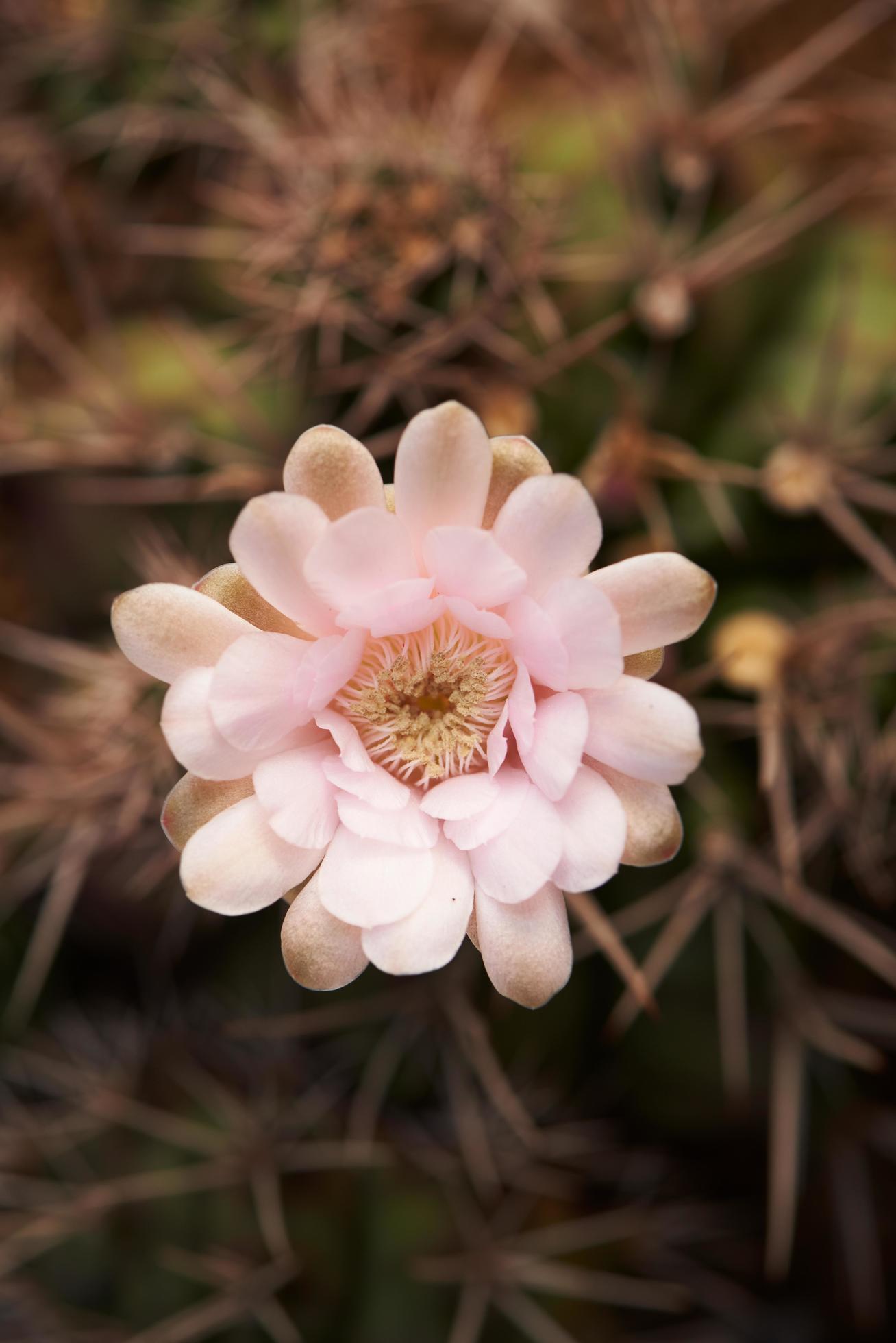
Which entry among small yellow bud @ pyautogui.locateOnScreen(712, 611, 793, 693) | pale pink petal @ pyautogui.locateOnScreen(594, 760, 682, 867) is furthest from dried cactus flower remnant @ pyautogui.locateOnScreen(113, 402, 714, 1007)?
small yellow bud @ pyautogui.locateOnScreen(712, 611, 793, 693)

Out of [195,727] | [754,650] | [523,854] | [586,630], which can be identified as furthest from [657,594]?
[754,650]

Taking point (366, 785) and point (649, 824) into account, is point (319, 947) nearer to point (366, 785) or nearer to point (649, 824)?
point (366, 785)

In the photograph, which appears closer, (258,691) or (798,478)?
(258,691)

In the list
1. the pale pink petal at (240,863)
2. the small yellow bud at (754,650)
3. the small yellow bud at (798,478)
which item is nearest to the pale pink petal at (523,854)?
the pale pink petal at (240,863)

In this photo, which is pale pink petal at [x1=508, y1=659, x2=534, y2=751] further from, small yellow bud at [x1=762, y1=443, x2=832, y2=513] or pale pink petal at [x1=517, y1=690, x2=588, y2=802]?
small yellow bud at [x1=762, y1=443, x2=832, y2=513]

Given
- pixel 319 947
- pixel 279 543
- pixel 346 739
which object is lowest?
pixel 319 947

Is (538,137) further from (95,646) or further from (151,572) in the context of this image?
(95,646)
